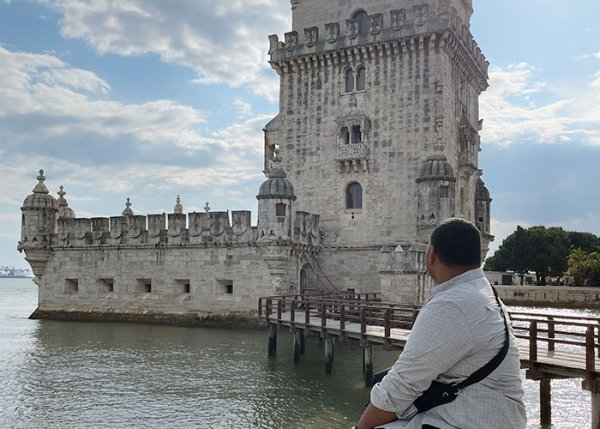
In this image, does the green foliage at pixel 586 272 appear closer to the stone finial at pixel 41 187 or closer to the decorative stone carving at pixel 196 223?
the decorative stone carving at pixel 196 223

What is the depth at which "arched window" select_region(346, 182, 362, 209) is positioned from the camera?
87.3 ft

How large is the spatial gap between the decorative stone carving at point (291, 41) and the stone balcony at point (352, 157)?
5336mm

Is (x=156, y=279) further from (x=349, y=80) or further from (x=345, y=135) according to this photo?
(x=349, y=80)

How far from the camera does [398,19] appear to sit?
25.5 meters

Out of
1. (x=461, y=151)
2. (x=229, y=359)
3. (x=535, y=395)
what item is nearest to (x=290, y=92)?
(x=461, y=151)

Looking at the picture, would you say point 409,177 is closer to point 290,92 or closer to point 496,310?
point 290,92

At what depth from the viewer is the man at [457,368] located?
271cm

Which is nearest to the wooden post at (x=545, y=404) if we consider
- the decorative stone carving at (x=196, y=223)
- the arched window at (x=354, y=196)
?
the arched window at (x=354, y=196)

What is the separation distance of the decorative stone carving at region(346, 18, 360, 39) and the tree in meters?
39.7

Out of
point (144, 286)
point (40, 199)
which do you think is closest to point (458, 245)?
point (144, 286)

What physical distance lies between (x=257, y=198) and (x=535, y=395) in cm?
1356

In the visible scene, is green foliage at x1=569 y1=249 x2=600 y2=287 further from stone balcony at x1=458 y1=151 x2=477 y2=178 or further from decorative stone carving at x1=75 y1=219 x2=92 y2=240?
decorative stone carving at x1=75 y1=219 x2=92 y2=240

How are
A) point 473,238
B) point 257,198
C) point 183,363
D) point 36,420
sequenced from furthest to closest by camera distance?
point 257,198 < point 183,363 < point 36,420 < point 473,238

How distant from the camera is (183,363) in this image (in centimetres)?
1869
